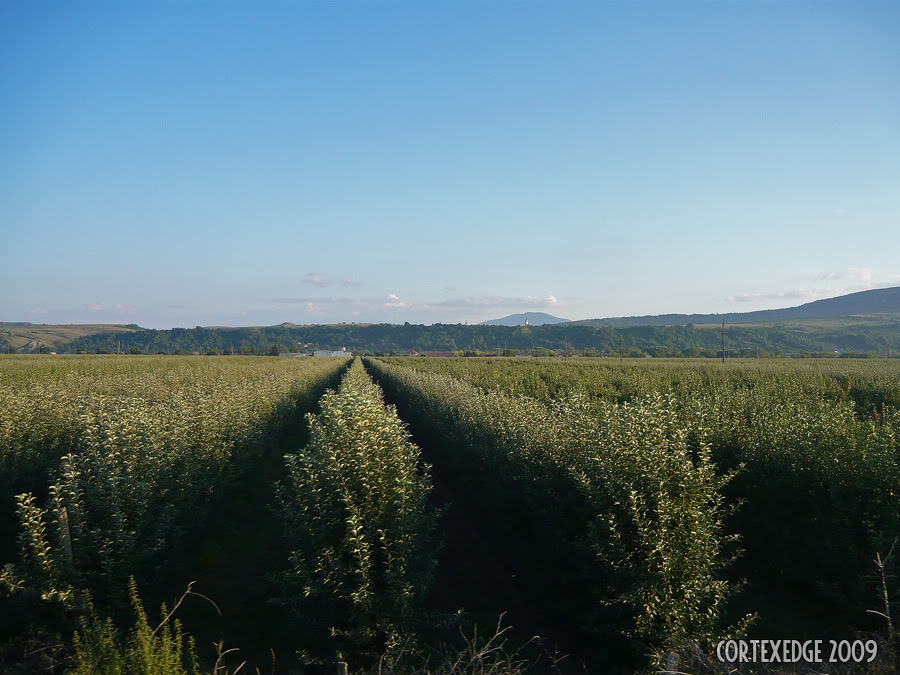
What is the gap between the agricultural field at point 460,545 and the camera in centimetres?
642

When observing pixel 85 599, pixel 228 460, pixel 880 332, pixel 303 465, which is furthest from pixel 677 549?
pixel 880 332

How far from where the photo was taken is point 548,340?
16300cm

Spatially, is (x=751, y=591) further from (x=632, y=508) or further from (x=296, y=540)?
(x=296, y=540)

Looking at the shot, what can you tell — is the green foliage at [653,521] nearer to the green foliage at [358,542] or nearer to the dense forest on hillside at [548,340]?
the green foliage at [358,542]

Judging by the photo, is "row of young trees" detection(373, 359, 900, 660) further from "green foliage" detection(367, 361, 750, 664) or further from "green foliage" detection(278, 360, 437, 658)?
"green foliage" detection(278, 360, 437, 658)

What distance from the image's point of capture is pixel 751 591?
9.52 m

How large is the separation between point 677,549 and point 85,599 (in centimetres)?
704

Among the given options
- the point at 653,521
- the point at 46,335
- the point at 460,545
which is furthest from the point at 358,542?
the point at 46,335

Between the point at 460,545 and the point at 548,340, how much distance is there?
504ft

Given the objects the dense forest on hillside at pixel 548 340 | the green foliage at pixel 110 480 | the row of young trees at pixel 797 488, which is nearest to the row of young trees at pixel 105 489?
the green foliage at pixel 110 480

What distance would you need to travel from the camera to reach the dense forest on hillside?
127 metres

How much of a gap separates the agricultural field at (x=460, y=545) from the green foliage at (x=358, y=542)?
0.04m

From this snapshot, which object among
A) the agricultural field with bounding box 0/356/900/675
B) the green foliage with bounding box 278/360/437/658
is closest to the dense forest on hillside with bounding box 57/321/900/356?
the agricultural field with bounding box 0/356/900/675

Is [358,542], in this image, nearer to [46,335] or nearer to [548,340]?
[548,340]
